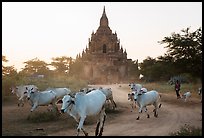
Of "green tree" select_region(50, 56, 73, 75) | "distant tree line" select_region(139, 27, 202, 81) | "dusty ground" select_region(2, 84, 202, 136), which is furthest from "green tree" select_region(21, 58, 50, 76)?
"dusty ground" select_region(2, 84, 202, 136)

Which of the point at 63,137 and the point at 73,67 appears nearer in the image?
the point at 63,137

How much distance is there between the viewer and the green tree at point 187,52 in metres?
21.4

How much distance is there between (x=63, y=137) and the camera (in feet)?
27.3

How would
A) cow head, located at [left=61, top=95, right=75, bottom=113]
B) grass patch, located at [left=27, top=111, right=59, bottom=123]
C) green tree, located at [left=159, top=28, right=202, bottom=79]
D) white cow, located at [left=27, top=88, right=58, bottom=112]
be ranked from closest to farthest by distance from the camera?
1. cow head, located at [left=61, top=95, right=75, bottom=113]
2. grass patch, located at [left=27, top=111, right=59, bottom=123]
3. white cow, located at [left=27, top=88, right=58, bottom=112]
4. green tree, located at [left=159, top=28, right=202, bottom=79]

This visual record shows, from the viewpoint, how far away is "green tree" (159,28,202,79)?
21.4 meters

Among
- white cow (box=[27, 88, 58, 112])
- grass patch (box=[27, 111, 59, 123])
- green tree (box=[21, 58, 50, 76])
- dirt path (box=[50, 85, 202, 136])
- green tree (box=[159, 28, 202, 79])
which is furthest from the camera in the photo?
green tree (box=[21, 58, 50, 76])

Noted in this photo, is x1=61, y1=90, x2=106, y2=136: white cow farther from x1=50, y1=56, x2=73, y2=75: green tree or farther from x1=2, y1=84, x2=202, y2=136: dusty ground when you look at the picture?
x1=50, y1=56, x2=73, y2=75: green tree

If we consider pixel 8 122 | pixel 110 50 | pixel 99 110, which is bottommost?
pixel 8 122

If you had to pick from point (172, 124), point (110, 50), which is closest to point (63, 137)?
→ point (172, 124)

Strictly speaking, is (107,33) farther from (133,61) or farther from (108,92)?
(108,92)

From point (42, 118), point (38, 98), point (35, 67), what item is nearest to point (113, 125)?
point (42, 118)

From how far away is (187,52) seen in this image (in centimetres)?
2220

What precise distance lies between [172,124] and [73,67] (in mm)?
51962

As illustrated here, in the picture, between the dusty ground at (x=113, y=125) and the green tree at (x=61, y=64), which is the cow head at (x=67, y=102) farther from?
the green tree at (x=61, y=64)
